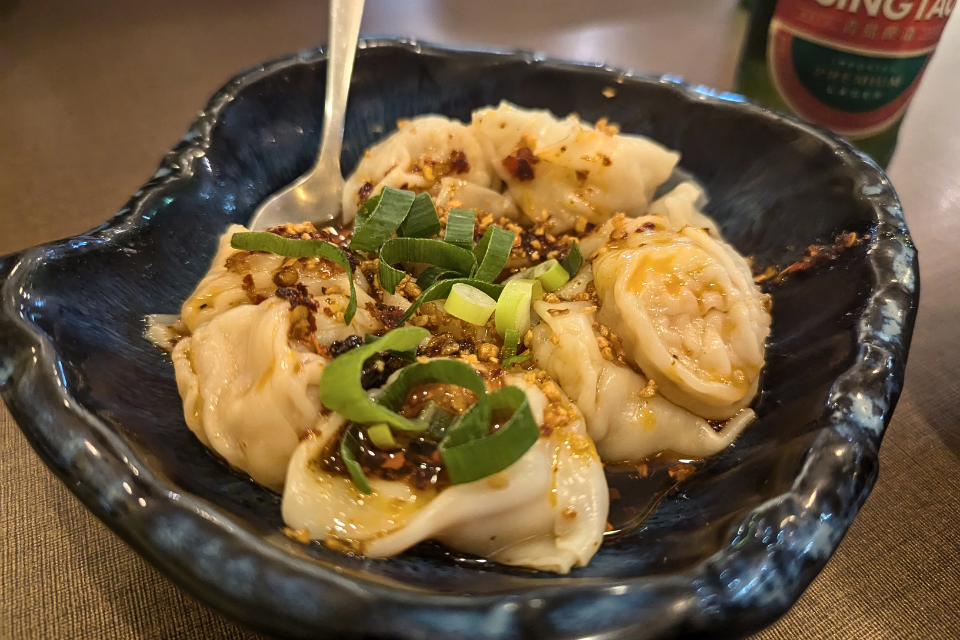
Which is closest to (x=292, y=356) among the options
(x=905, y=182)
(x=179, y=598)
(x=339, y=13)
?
(x=179, y=598)

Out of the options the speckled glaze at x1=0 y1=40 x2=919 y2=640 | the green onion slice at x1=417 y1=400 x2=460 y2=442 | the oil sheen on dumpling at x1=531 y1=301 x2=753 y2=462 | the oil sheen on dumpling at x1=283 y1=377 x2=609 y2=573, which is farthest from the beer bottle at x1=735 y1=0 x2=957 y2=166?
the green onion slice at x1=417 y1=400 x2=460 y2=442

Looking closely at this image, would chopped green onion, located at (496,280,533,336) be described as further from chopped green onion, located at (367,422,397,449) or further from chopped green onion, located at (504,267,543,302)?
chopped green onion, located at (367,422,397,449)

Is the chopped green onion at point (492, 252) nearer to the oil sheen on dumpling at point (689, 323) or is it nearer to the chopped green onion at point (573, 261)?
the chopped green onion at point (573, 261)

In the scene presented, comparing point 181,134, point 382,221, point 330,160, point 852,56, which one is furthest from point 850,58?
point 181,134

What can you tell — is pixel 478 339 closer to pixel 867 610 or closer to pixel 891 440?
pixel 867 610

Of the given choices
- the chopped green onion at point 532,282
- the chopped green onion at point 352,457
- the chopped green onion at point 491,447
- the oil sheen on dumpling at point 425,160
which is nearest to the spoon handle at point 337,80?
the oil sheen on dumpling at point 425,160

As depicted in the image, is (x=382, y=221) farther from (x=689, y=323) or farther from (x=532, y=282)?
(x=689, y=323)
